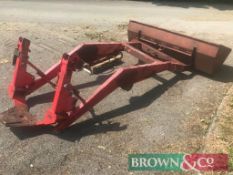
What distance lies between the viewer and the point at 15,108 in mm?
A: 6082

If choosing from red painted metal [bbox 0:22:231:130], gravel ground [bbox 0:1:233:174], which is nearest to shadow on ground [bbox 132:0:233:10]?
gravel ground [bbox 0:1:233:174]

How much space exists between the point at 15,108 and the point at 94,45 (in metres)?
2.27

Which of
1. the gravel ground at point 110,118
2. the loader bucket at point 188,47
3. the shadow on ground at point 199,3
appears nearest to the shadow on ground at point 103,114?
the gravel ground at point 110,118

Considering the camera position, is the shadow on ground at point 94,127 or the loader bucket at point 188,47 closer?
the shadow on ground at point 94,127

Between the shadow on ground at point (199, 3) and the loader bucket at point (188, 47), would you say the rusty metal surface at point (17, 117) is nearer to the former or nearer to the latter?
the loader bucket at point (188, 47)

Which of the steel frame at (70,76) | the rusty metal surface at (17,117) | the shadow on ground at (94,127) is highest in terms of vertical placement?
the steel frame at (70,76)

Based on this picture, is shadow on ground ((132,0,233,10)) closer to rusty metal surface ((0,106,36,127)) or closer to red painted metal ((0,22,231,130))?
red painted metal ((0,22,231,130))

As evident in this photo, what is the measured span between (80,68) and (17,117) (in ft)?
4.04

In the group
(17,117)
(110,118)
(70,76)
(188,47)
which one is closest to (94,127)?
(110,118)

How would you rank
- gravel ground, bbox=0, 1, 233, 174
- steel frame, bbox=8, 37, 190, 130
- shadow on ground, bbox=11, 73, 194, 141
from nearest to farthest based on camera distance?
gravel ground, bbox=0, 1, 233, 174, steel frame, bbox=8, 37, 190, 130, shadow on ground, bbox=11, 73, 194, 141

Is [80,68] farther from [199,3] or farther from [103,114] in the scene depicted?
[199,3]

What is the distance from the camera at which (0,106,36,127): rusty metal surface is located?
5699 mm

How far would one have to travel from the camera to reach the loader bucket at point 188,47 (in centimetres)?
754

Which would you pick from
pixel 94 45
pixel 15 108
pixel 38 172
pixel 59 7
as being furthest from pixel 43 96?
pixel 59 7
